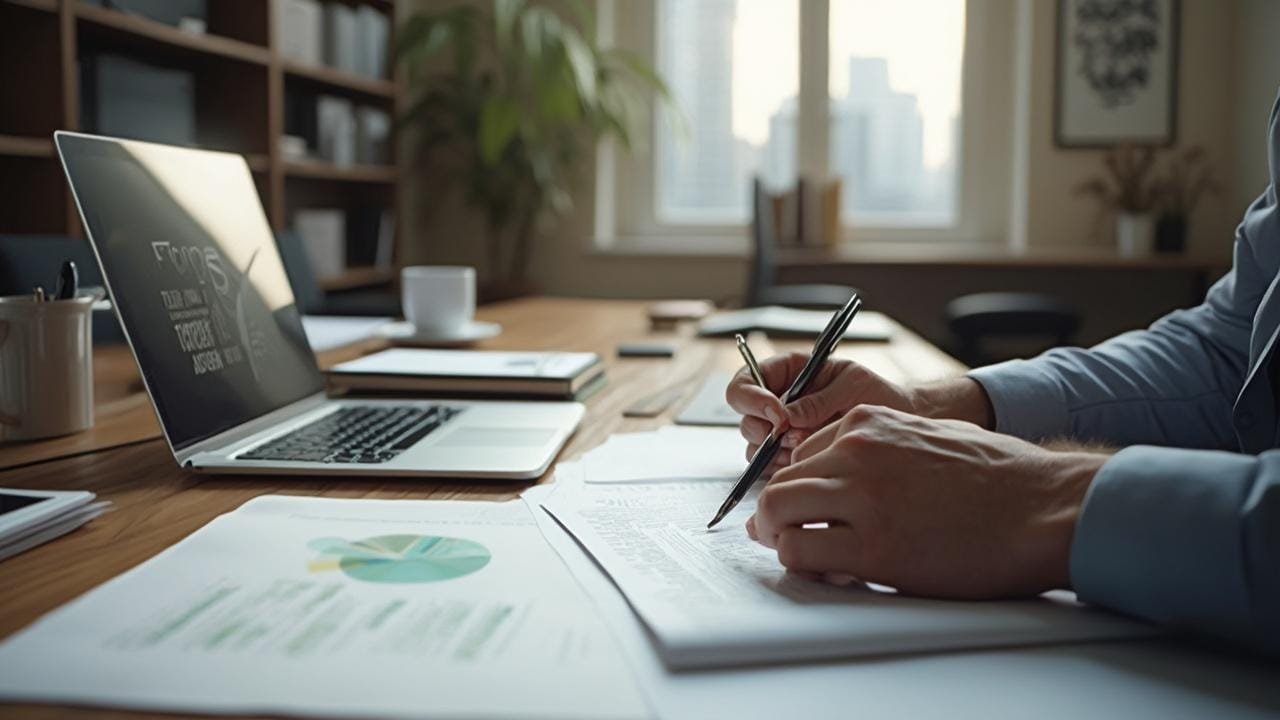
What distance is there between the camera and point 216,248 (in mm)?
869

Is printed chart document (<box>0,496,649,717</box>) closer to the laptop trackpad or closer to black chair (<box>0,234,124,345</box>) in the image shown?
the laptop trackpad

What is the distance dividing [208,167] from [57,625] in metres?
0.58

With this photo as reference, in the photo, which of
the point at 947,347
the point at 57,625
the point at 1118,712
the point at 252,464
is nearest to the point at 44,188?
the point at 252,464

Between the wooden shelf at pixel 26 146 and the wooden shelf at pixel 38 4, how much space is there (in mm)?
283


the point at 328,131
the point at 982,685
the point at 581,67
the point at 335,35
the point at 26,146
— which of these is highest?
the point at 335,35

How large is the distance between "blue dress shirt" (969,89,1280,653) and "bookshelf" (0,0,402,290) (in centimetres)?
222

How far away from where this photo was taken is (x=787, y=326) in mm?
1643

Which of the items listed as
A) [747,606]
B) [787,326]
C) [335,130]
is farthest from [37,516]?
[335,130]

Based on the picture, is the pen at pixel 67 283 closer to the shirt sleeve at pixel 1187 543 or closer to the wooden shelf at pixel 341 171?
the shirt sleeve at pixel 1187 543

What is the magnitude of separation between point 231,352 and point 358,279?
123 inches

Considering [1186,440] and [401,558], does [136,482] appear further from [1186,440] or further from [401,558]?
[1186,440]

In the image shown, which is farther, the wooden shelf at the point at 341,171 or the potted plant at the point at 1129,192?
the potted plant at the point at 1129,192

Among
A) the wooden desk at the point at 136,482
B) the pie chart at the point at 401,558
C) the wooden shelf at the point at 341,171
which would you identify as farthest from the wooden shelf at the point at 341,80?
the pie chart at the point at 401,558

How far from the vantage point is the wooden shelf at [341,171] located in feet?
11.3
